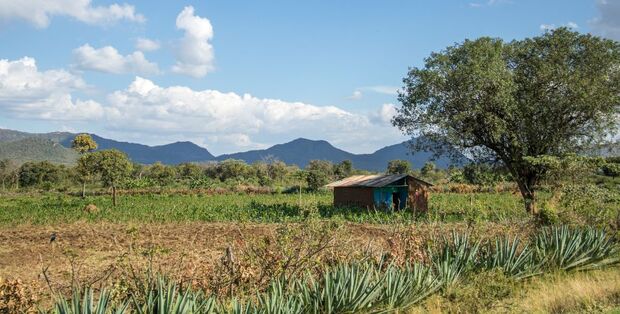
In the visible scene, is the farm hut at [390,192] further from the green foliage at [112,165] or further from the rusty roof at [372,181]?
the green foliage at [112,165]

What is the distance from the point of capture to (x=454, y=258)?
37.0ft

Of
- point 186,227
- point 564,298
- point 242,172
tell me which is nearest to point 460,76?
point 186,227

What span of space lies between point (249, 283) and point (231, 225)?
14352mm

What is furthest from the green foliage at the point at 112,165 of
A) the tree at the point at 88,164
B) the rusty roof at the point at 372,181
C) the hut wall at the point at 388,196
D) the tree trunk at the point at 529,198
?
the tree trunk at the point at 529,198

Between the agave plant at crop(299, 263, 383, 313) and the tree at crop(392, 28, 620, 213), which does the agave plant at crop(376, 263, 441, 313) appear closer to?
the agave plant at crop(299, 263, 383, 313)

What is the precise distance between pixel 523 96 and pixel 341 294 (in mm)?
21059

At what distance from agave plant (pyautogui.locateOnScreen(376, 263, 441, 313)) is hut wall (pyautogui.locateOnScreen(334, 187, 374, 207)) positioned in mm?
21553

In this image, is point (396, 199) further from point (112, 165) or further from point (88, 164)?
point (88, 164)

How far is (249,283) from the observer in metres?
9.46

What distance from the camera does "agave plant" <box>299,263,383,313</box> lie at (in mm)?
8531

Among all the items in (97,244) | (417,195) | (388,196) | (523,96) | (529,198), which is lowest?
(97,244)

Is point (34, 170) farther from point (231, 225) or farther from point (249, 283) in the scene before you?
point (249, 283)

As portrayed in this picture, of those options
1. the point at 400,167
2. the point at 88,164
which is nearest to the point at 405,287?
the point at 88,164

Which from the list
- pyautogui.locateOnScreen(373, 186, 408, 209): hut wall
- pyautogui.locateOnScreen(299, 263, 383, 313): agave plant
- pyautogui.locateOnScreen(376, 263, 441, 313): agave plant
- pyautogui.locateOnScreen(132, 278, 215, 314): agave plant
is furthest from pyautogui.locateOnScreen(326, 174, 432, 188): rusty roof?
pyautogui.locateOnScreen(132, 278, 215, 314): agave plant
